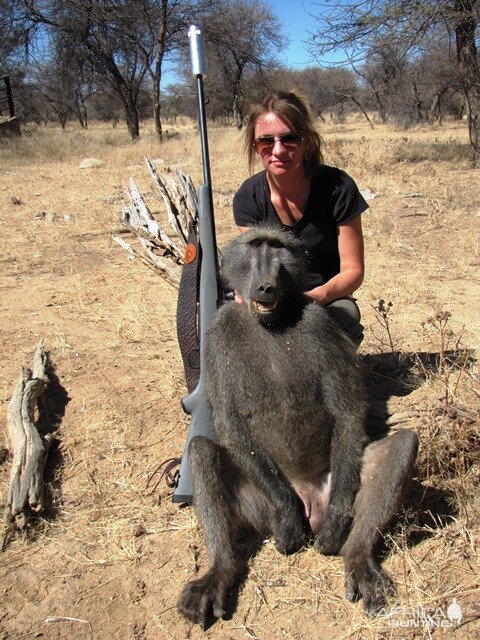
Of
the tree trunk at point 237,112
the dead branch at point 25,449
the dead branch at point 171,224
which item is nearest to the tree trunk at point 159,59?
the tree trunk at point 237,112

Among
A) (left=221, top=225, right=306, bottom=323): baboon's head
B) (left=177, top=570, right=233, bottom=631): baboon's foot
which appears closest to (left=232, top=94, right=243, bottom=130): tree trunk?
(left=221, top=225, right=306, bottom=323): baboon's head

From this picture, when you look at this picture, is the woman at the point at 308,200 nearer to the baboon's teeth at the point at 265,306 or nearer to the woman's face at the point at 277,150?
the woman's face at the point at 277,150

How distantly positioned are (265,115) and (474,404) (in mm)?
1751

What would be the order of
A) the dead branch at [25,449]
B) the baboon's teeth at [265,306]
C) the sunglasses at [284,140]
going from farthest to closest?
the sunglasses at [284,140], the dead branch at [25,449], the baboon's teeth at [265,306]

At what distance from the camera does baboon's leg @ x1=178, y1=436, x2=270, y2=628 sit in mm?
2182

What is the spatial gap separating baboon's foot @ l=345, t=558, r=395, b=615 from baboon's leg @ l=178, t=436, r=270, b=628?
1.47 feet

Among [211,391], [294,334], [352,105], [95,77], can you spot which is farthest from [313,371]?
[352,105]

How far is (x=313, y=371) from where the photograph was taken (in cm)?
251

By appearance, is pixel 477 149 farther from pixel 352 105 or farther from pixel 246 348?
pixel 352 105

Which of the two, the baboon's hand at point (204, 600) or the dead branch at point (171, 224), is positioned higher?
the dead branch at point (171, 224)

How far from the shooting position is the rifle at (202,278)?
2850 millimetres

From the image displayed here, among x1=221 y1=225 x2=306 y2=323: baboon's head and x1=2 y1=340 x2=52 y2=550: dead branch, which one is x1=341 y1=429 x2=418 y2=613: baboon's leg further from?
x1=2 y1=340 x2=52 y2=550: dead branch

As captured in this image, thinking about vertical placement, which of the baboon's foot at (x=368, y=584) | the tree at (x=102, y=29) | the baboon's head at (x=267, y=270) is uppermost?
the tree at (x=102, y=29)

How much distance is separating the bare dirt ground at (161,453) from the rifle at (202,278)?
391mm
